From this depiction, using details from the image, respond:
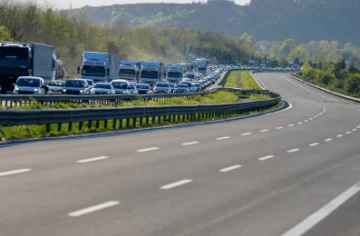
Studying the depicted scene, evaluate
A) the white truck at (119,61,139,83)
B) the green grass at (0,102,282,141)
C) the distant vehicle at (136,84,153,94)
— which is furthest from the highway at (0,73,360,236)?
the white truck at (119,61,139,83)

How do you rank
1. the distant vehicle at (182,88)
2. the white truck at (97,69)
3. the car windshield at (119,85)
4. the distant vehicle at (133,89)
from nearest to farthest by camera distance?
the car windshield at (119,85) → the distant vehicle at (133,89) → the white truck at (97,69) → the distant vehicle at (182,88)

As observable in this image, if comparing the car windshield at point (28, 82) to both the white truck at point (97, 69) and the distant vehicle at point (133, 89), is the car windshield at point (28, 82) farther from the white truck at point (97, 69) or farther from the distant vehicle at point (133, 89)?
the distant vehicle at point (133, 89)

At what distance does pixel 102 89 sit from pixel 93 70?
5.83 meters

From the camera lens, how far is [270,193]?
43.6 ft

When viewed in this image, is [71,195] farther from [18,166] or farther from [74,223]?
[18,166]

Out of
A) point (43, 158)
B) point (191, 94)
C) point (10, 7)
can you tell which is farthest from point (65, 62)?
point (43, 158)

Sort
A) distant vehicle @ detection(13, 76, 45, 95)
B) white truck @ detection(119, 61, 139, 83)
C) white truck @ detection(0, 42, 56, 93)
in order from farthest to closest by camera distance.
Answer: white truck @ detection(119, 61, 139, 83) → white truck @ detection(0, 42, 56, 93) → distant vehicle @ detection(13, 76, 45, 95)

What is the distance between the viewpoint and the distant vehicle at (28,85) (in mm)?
41625

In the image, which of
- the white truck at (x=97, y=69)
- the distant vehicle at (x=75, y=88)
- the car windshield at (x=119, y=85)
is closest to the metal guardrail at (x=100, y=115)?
the distant vehicle at (x=75, y=88)

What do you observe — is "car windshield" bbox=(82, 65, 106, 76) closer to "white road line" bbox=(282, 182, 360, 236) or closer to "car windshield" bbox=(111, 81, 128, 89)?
"car windshield" bbox=(111, 81, 128, 89)

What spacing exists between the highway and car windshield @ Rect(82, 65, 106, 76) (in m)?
34.5

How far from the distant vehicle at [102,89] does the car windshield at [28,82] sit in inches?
296

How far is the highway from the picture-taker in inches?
387

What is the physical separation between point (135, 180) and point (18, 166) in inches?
96.3
